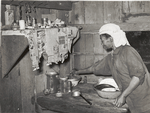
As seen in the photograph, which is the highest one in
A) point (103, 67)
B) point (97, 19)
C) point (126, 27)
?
point (97, 19)

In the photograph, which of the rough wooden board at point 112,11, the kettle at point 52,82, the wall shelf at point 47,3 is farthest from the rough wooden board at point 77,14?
the kettle at point 52,82

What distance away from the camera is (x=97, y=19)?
16.0 ft

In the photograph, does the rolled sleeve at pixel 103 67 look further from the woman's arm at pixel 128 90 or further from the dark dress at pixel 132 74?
the woman's arm at pixel 128 90

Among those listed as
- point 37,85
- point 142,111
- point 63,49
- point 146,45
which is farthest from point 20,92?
point 146,45

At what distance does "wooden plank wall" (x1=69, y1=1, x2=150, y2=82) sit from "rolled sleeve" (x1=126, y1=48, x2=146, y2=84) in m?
1.67

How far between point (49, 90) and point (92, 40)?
1863mm

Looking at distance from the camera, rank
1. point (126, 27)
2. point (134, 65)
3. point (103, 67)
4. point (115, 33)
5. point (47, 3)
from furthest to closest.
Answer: point (126, 27)
point (47, 3)
point (103, 67)
point (115, 33)
point (134, 65)

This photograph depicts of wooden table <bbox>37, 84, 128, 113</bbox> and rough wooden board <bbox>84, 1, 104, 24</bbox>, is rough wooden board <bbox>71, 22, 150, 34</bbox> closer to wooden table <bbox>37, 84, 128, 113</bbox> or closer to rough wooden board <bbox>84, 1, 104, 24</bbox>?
rough wooden board <bbox>84, 1, 104, 24</bbox>

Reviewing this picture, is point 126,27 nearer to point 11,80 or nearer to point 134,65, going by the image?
point 134,65

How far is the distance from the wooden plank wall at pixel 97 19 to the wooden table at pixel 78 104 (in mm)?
1570

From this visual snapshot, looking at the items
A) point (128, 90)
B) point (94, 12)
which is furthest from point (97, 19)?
point (128, 90)

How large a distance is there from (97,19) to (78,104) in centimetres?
233

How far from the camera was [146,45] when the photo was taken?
15.3 ft

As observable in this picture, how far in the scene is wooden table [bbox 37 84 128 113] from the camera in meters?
3.08
